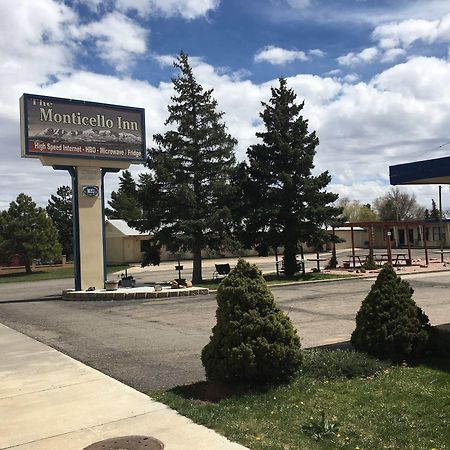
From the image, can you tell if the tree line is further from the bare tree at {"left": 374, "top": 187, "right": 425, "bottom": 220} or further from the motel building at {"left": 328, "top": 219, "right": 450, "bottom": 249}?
the bare tree at {"left": 374, "top": 187, "right": 425, "bottom": 220}

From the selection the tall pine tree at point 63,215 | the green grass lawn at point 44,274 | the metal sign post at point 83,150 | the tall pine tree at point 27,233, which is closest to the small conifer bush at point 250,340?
the metal sign post at point 83,150

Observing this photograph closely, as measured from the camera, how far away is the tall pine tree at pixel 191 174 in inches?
985

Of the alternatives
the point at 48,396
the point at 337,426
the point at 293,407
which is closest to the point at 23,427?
the point at 48,396

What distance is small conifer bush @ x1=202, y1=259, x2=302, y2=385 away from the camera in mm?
6141

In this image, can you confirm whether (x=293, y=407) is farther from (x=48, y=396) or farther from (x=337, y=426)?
(x=48, y=396)

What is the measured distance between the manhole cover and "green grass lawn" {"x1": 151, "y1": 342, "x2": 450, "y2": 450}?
2.01ft

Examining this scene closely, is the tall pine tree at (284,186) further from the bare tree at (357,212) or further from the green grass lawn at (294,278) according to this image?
the bare tree at (357,212)

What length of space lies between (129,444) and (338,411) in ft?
6.84

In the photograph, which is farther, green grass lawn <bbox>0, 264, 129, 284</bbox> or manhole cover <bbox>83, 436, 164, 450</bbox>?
green grass lawn <bbox>0, 264, 129, 284</bbox>

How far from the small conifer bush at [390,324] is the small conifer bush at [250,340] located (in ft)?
4.44

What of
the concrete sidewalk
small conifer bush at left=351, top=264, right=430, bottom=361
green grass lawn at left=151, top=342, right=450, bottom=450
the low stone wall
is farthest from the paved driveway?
small conifer bush at left=351, top=264, right=430, bottom=361

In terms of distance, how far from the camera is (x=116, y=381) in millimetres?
7375

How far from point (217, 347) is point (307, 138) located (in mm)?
22293

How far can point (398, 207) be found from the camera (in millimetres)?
98000
